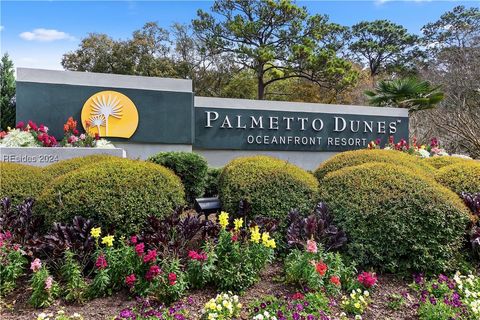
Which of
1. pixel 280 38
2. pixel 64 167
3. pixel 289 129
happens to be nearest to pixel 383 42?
pixel 280 38

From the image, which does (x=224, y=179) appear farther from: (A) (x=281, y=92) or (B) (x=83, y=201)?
(A) (x=281, y=92)

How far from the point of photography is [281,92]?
80.0 feet

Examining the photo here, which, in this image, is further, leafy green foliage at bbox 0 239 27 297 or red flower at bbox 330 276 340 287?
red flower at bbox 330 276 340 287

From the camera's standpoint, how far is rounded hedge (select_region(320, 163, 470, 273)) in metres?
3.32

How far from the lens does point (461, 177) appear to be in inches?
168

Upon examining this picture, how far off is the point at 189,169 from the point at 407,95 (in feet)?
32.9

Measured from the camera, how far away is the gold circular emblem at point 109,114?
8867 millimetres

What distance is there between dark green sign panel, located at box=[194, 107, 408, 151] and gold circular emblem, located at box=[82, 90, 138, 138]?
1916 millimetres

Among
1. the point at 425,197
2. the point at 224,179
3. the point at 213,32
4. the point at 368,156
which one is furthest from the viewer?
the point at 213,32

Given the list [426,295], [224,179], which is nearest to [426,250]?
[426,295]

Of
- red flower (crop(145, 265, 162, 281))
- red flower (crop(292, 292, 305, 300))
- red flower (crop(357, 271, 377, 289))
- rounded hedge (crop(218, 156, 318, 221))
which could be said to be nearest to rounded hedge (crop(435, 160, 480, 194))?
rounded hedge (crop(218, 156, 318, 221))

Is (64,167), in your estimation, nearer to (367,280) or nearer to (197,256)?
(197,256)

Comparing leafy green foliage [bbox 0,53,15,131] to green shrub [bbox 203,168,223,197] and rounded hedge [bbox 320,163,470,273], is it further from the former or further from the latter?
rounded hedge [bbox 320,163,470,273]

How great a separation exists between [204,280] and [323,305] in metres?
0.94
